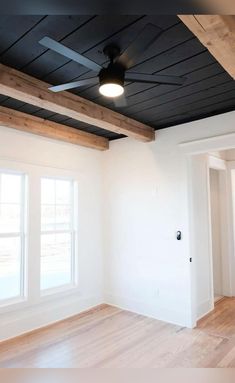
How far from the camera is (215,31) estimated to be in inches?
62.7

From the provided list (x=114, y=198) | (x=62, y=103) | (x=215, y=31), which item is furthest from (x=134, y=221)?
(x=215, y=31)

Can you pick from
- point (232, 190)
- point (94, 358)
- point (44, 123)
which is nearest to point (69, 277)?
point (94, 358)

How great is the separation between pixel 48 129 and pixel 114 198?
1599 mm

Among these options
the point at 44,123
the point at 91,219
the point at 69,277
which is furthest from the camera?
the point at 91,219

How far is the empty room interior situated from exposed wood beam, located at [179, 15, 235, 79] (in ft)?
0.19

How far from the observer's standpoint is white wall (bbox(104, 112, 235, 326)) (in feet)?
12.4

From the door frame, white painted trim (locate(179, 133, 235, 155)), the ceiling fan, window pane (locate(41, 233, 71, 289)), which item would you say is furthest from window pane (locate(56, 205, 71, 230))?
the ceiling fan

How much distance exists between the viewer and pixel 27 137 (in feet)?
12.5

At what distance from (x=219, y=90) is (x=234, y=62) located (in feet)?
3.19

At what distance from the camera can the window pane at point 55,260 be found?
157 inches

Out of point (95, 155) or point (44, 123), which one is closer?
point (44, 123)

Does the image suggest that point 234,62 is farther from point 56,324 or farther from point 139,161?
point 56,324

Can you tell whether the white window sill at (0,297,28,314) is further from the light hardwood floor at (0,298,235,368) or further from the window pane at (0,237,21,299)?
the light hardwood floor at (0,298,235,368)

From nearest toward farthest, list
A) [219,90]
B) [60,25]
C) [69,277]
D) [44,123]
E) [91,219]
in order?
[60,25] → [219,90] → [44,123] → [69,277] → [91,219]
